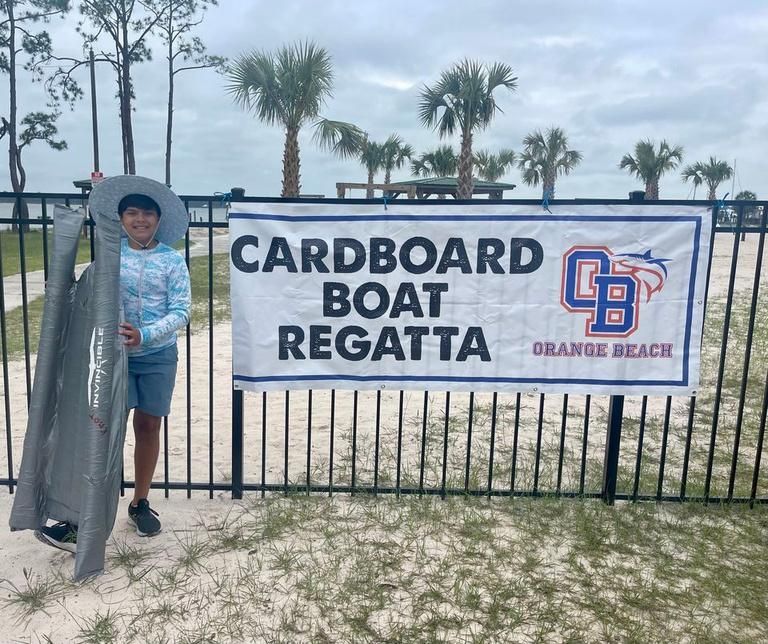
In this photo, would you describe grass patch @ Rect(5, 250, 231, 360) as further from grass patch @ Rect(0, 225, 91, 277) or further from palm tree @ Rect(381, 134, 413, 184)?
palm tree @ Rect(381, 134, 413, 184)

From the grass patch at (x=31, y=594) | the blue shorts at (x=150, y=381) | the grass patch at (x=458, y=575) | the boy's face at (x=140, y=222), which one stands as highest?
the boy's face at (x=140, y=222)

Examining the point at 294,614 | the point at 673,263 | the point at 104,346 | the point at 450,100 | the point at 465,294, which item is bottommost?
the point at 294,614

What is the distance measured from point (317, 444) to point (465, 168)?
60.6ft

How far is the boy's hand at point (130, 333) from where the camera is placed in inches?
118

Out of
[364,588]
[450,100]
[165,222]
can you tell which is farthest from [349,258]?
[450,100]

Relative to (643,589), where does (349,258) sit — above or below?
above

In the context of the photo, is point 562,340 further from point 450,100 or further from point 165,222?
point 450,100

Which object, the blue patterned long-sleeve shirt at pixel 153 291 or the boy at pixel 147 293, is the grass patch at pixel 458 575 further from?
the blue patterned long-sleeve shirt at pixel 153 291

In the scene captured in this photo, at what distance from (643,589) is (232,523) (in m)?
2.27

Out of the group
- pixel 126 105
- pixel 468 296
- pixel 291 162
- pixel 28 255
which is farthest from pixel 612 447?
pixel 126 105

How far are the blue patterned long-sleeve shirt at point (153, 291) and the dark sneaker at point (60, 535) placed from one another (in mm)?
1017

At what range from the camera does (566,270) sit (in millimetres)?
3660

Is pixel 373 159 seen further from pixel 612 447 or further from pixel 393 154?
pixel 612 447

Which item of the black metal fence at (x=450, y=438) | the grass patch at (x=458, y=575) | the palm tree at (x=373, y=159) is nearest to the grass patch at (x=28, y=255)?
the black metal fence at (x=450, y=438)
